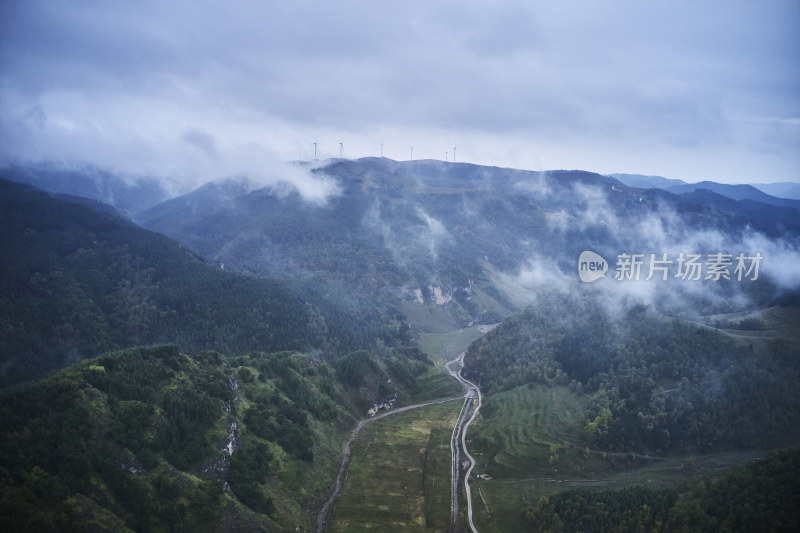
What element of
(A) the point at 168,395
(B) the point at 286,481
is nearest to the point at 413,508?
(B) the point at 286,481

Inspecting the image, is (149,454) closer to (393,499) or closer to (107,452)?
(107,452)

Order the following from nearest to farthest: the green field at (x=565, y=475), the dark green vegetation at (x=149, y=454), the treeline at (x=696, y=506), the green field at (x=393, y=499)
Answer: the dark green vegetation at (x=149, y=454) < the treeline at (x=696, y=506) < the green field at (x=393, y=499) < the green field at (x=565, y=475)

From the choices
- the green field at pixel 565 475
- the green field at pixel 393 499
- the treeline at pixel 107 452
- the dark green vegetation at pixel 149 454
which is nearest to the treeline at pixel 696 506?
the green field at pixel 565 475

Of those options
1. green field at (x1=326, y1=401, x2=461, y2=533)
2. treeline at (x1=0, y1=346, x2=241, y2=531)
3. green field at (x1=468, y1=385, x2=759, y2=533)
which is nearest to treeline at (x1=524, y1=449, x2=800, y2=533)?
green field at (x1=468, y1=385, x2=759, y2=533)

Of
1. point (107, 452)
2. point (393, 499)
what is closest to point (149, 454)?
point (107, 452)

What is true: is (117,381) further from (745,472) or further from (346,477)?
(745,472)

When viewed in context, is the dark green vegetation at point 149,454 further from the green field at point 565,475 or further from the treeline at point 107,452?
the green field at point 565,475
